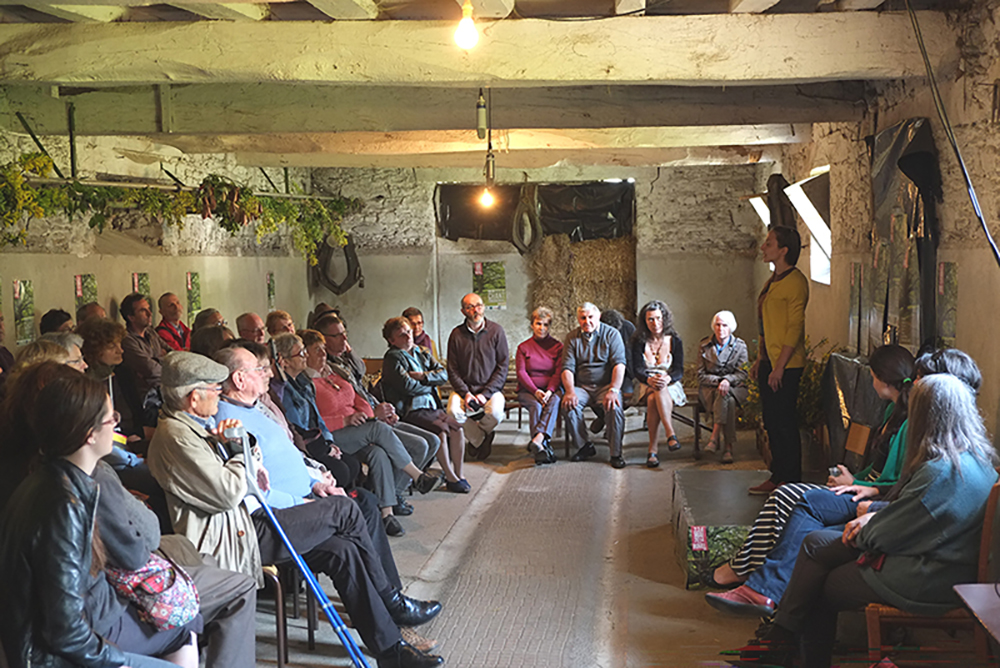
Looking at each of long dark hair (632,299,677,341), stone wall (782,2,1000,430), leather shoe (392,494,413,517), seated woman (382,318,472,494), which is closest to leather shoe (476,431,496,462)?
seated woman (382,318,472,494)

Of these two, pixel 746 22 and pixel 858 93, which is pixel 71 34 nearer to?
pixel 746 22

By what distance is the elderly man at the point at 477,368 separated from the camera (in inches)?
292

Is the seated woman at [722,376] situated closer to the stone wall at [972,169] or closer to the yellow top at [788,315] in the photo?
the yellow top at [788,315]

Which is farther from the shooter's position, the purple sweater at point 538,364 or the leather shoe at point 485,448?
the purple sweater at point 538,364

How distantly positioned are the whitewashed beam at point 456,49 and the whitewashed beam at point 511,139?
326 centimetres

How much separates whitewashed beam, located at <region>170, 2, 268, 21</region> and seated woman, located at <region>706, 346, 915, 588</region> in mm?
3443

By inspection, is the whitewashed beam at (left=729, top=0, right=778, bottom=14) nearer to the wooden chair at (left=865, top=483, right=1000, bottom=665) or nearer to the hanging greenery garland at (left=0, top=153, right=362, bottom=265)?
the wooden chair at (left=865, top=483, right=1000, bottom=665)

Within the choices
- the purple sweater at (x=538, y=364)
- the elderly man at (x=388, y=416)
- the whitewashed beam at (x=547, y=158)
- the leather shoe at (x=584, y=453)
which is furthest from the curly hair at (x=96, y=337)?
the whitewashed beam at (x=547, y=158)

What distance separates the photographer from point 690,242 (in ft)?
39.8

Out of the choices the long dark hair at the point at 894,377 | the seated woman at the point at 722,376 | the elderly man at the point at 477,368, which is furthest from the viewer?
the seated woman at the point at 722,376

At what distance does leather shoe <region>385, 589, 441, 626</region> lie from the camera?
3945 millimetres

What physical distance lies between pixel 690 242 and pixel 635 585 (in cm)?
808

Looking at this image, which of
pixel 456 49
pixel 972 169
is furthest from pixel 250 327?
pixel 972 169

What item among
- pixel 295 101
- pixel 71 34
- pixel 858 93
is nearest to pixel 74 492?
pixel 71 34
